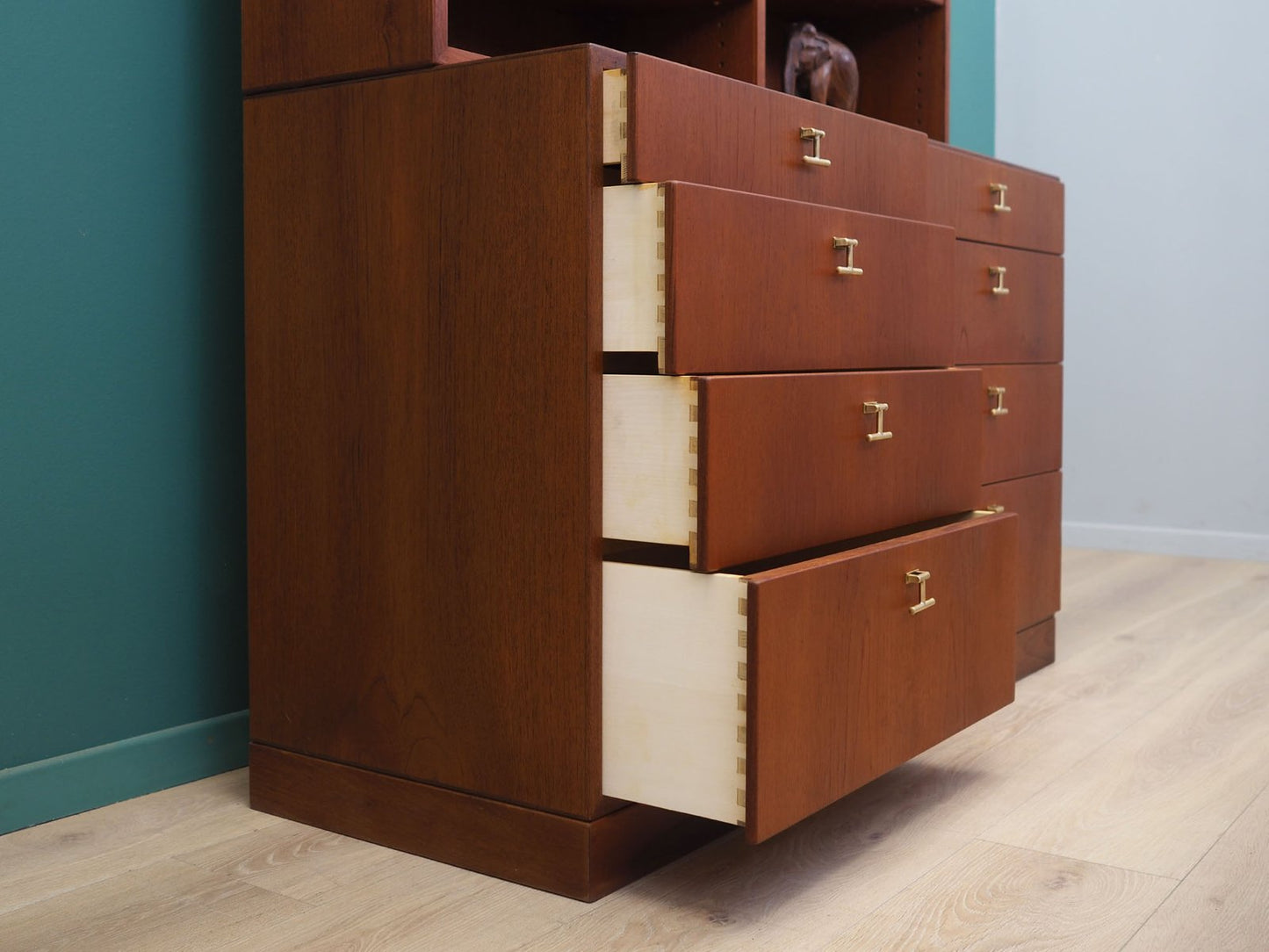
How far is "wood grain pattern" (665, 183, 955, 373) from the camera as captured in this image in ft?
3.77

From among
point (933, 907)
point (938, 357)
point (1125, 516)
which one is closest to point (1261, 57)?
point (1125, 516)

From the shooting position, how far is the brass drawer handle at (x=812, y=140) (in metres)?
1.34

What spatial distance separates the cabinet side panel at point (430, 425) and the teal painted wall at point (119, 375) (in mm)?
143

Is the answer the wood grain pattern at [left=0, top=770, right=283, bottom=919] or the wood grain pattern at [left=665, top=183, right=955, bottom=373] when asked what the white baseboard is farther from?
the wood grain pattern at [left=0, top=770, right=283, bottom=919]

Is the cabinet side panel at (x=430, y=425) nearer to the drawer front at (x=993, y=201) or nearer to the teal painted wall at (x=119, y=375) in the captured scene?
the teal painted wall at (x=119, y=375)

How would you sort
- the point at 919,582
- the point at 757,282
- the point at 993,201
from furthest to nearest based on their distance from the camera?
the point at 993,201 → the point at 919,582 → the point at 757,282

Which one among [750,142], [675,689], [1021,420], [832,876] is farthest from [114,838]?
[1021,420]

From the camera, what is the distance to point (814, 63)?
1.83 m

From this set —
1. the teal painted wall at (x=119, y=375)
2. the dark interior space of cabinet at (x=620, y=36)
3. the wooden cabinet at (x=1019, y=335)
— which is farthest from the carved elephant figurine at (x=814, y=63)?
the teal painted wall at (x=119, y=375)

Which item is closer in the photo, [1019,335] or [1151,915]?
[1151,915]

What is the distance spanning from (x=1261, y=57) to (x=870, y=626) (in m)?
2.55

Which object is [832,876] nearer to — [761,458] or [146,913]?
[761,458]

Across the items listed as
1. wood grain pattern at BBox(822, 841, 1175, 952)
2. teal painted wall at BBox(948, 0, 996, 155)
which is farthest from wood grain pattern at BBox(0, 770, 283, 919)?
teal painted wall at BBox(948, 0, 996, 155)

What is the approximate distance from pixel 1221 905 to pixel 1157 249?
8.19ft
